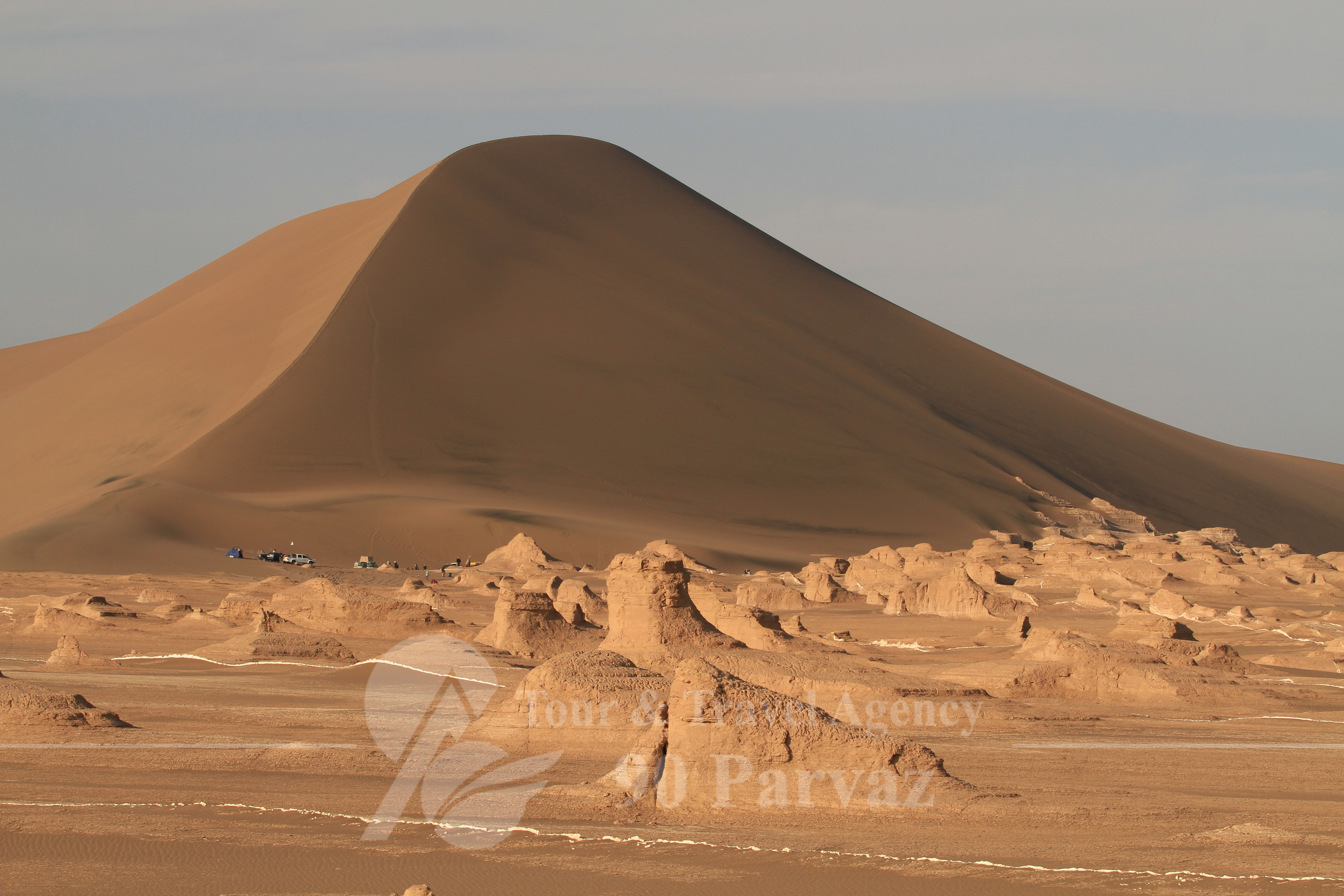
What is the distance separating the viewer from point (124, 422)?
237 feet

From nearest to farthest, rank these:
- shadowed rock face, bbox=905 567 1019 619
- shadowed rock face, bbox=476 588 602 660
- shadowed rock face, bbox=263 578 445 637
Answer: shadowed rock face, bbox=476 588 602 660 → shadowed rock face, bbox=263 578 445 637 → shadowed rock face, bbox=905 567 1019 619

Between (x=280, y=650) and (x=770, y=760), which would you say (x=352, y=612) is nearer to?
(x=280, y=650)

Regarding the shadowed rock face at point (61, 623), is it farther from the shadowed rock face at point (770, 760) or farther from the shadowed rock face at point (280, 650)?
the shadowed rock face at point (770, 760)

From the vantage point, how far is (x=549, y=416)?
238 feet

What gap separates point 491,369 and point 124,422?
18.5 metres

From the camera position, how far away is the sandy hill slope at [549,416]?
57.4 metres

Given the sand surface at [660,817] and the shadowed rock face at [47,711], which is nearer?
the sand surface at [660,817]

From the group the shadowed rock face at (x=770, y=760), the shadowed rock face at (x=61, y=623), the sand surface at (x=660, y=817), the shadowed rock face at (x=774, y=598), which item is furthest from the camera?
the shadowed rock face at (x=774, y=598)

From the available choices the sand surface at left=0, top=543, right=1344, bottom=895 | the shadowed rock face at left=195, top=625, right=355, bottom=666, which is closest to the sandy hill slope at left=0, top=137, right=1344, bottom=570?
the shadowed rock face at left=195, top=625, right=355, bottom=666

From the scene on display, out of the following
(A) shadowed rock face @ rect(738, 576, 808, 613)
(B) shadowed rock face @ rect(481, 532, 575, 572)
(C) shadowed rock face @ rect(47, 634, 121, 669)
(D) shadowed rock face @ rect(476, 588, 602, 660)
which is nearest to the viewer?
(C) shadowed rock face @ rect(47, 634, 121, 669)

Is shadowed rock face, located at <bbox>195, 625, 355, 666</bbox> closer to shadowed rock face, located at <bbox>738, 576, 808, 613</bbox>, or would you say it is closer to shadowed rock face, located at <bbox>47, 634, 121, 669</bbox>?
shadowed rock face, located at <bbox>47, 634, 121, 669</bbox>

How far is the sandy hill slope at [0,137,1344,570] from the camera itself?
188ft

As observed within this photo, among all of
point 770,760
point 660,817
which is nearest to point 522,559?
point 770,760

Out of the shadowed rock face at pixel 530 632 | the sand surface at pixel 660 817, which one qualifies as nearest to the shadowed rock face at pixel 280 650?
the shadowed rock face at pixel 530 632
